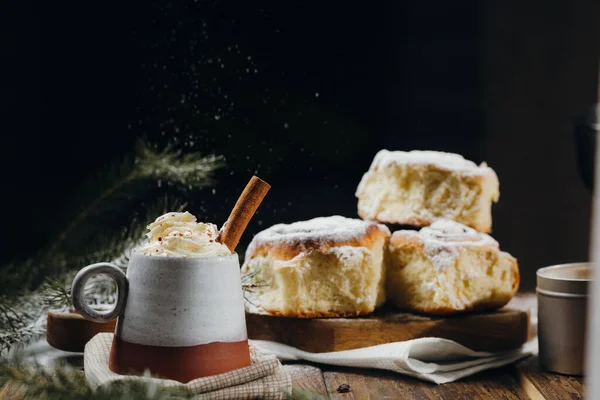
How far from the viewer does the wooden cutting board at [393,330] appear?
1327 millimetres

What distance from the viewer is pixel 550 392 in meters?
1.15

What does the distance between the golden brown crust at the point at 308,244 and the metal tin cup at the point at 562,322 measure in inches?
12.2

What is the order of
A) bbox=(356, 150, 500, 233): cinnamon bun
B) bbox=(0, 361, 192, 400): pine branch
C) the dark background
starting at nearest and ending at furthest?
1. bbox=(0, 361, 192, 400): pine branch
2. bbox=(356, 150, 500, 233): cinnamon bun
3. the dark background

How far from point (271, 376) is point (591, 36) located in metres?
1.32

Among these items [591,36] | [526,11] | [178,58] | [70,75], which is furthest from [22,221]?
[591,36]

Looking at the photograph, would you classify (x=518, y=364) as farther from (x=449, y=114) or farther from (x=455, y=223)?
(x=449, y=114)

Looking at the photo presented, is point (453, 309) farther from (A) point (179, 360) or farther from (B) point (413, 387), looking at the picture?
(A) point (179, 360)

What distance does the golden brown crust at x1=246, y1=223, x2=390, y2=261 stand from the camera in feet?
4.34

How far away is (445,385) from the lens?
1.20 metres

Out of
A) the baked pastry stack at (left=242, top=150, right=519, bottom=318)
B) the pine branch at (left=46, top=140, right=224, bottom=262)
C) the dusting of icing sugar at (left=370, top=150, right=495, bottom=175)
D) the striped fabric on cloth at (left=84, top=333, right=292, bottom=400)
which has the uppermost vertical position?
the dusting of icing sugar at (left=370, top=150, right=495, bottom=175)

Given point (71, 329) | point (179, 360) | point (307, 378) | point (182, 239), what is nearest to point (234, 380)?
point (179, 360)

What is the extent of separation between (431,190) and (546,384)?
47 cm

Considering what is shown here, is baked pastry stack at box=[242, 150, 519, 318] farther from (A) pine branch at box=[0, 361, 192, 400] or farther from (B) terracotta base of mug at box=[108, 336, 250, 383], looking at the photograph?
(A) pine branch at box=[0, 361, 192, 400]

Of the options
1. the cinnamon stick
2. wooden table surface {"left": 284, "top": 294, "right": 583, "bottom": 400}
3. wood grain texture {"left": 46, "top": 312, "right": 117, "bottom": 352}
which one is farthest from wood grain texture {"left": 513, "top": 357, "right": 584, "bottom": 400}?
wood grain texture {"left": 46, "top": 312, "right": 117, "bottom": 352}
